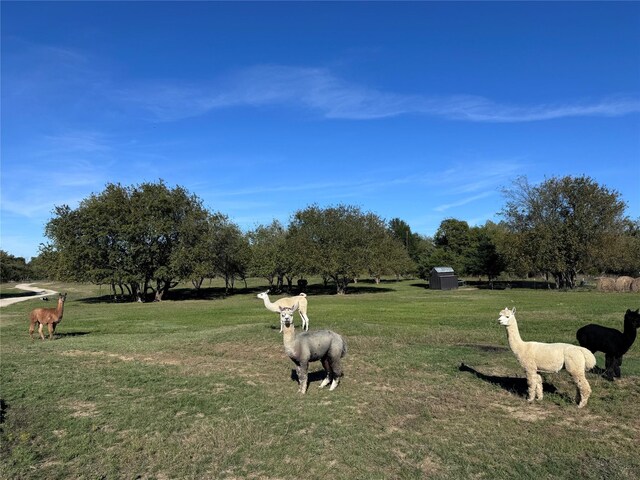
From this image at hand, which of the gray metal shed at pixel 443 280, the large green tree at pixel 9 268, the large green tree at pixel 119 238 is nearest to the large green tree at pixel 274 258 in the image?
the large green tree at pixel 119 238

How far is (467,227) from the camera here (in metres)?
86.0

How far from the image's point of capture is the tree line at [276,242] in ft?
152

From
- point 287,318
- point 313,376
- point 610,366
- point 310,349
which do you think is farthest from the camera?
point 313,376

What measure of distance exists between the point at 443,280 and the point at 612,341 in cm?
5247

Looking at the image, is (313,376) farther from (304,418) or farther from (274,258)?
(274,258)

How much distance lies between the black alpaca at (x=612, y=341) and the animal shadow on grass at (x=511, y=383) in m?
1.48

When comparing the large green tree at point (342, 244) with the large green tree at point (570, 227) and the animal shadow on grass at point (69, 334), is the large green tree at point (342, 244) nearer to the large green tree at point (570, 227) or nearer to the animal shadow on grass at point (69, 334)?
the large green tree at point (570, 227)

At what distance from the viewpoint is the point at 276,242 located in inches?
2429

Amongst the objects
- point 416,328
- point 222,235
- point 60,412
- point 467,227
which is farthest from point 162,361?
point 467,227

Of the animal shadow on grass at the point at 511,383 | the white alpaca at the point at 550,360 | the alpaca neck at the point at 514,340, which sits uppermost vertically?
the alpaca neck at the point at 514,340

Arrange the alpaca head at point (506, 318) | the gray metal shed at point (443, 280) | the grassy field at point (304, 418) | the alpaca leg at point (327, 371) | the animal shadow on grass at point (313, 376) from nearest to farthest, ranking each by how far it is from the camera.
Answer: the grassy field at point (304, 418) → the alpaca head at point (506, 318) → the alpaca leg at point (327, 371) → the animal shadow on grass at point (313, 376) → the gray metal shed at point (443, 280)

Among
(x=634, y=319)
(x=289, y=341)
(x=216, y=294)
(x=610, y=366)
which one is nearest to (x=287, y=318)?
(x=289, y=341)

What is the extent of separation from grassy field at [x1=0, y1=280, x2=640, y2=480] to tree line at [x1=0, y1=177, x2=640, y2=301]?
34.1 m

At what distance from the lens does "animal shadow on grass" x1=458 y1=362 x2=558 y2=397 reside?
9513 millimetres
